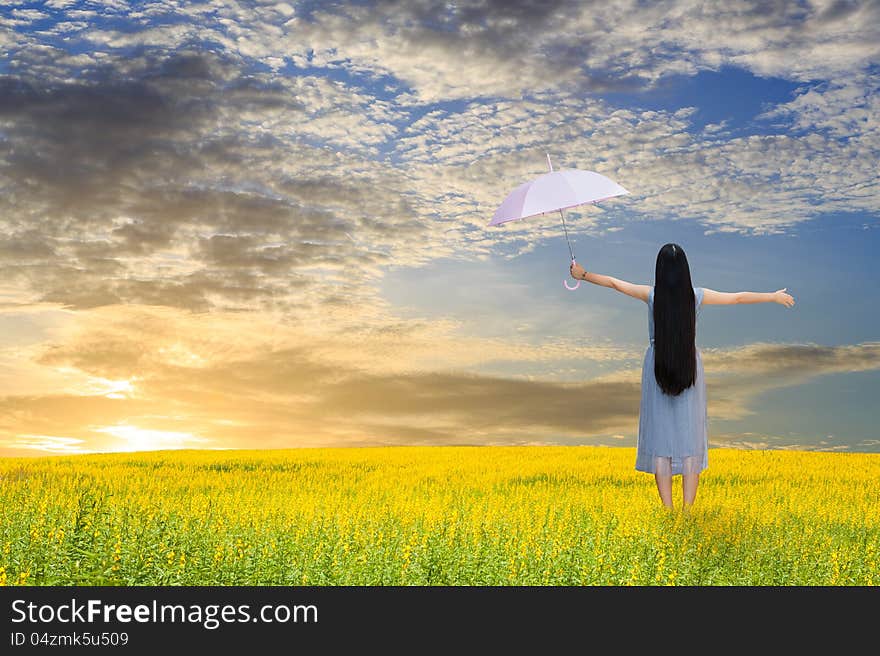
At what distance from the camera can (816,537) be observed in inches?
410

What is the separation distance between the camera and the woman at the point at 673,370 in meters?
9.60

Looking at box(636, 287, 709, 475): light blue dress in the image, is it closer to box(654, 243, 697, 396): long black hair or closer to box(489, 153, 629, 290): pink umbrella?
box(654, 243, 697, 396): long black hair

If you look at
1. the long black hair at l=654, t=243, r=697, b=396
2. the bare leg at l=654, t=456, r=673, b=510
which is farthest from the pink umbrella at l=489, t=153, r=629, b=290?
the bare leg at l=654, t=456, r=673, b=510

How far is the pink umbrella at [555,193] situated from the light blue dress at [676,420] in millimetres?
1361

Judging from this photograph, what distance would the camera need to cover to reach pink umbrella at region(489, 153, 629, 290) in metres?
9.56

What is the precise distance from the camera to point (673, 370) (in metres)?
9.63

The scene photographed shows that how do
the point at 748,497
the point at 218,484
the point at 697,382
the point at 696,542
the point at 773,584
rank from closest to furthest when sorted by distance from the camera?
the point at 773,584, the point at 696,542, the point at 697,382, the point at 748,497, the point at 218,484

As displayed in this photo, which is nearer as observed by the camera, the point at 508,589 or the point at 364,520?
the point at 508,589

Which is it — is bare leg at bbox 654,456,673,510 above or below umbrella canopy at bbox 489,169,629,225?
below

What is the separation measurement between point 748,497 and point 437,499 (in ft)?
19.1

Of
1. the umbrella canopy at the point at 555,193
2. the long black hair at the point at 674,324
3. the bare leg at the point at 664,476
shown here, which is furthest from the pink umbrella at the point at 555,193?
the bare leg at the point at 664,476

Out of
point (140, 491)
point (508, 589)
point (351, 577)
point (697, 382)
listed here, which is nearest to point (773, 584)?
point (697, 382)

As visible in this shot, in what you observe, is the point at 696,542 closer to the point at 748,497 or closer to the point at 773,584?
the point at 773,584

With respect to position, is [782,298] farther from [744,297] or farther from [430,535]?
[430,535]
